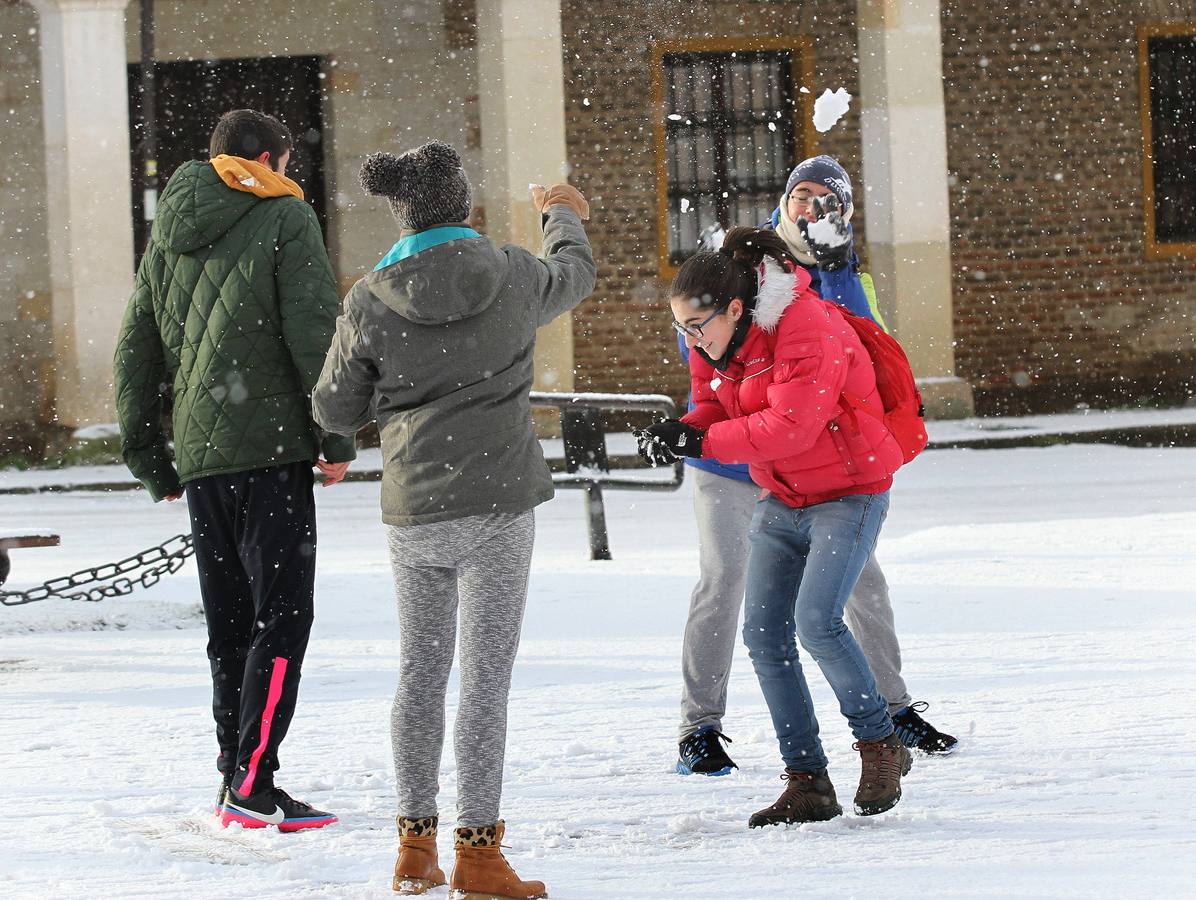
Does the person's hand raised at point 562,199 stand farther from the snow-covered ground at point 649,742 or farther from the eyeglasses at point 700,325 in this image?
the snow-covered ground at point 649,742

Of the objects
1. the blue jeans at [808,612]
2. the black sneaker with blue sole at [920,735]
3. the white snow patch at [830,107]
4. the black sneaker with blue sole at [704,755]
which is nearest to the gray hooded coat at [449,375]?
the blue jeans at [808,612]

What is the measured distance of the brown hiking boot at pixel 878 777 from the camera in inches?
169

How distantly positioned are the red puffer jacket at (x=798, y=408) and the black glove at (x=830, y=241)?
0.46 meters

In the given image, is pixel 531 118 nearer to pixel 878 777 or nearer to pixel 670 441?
pixel 670 441

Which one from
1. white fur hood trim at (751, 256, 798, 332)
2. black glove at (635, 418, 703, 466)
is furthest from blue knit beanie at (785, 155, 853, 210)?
black glove at (635, 418, 703, 466)

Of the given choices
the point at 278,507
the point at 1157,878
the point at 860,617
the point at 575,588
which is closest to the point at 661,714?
the point at 860,617

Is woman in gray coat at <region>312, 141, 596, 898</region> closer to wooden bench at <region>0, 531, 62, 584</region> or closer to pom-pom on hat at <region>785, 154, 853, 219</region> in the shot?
pom-pom on hat at <region>785, 154, 853, 219</region>

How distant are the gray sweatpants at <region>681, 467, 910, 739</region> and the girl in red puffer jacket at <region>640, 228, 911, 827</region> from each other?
0.43 meters

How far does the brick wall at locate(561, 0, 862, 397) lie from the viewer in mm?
16734

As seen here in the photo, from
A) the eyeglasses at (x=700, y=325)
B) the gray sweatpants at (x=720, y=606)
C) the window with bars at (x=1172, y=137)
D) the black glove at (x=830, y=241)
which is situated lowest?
the gray sweatpants at (x=720, y=606)

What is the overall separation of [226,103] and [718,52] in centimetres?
465

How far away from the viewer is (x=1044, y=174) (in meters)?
17.5

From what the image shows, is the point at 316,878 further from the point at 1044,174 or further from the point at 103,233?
the point at 1044,174

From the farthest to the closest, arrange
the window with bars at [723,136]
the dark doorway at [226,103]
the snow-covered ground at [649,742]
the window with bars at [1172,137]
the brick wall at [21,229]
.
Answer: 1. the window with bars at [1172,137]
2. the window with bars at [723,136]
3. the dark doorway at [226,103]
4. the brick wall at [21,229]
5. the snow-covered ground at [649,742]
